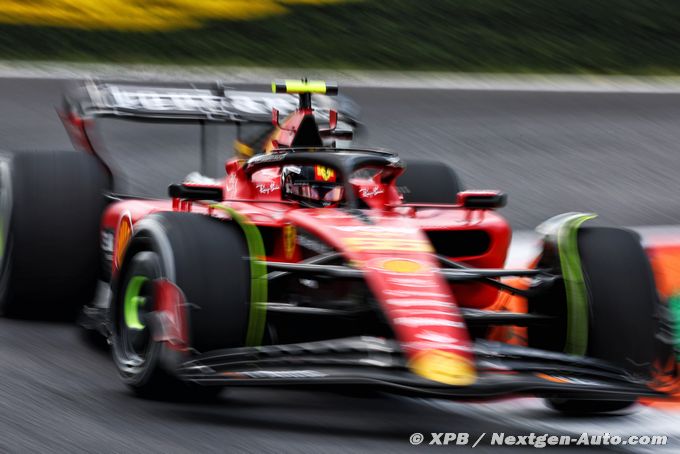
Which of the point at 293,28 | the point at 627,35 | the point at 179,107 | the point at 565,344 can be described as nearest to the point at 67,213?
the point at 179,107

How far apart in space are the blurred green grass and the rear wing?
23.2ft

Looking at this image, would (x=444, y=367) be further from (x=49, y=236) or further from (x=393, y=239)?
(x=49, y=236)

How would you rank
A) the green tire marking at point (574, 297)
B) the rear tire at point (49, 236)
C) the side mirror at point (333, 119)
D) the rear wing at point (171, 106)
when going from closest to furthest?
1. the green tire marking at point (574, 297)
2. the rear tire at point (49, 236)
3. the side mirror at point (333, 119)
4. the rear wing at point (171, 106)

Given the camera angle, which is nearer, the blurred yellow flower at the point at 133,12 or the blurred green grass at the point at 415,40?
the blurred green grass at the point at 415,40

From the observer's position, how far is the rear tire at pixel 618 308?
5422 millimetres

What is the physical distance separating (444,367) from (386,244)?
779 millimetres

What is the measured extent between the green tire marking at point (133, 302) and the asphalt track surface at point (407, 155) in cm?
29

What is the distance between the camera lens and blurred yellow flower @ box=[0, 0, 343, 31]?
1595 centimetres

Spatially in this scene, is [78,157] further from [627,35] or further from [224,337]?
[627,35]

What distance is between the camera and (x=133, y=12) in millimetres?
16672

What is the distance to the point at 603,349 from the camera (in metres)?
5.48

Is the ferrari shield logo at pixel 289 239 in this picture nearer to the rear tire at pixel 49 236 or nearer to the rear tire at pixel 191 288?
the rear tire at pixel 191 288


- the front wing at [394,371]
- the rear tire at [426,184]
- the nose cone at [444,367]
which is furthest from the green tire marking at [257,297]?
the rear tire at [426,184]

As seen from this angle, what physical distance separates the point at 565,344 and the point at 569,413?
298 millimetres
